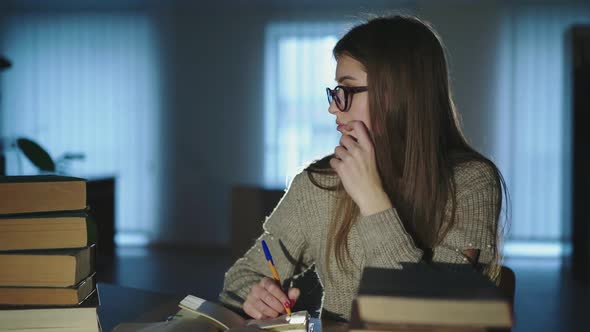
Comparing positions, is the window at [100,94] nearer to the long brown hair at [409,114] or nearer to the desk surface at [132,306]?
the desk surface at [132,306]

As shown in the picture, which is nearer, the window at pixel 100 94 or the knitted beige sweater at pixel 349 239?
the knitted beige sweater at pixel 349 239

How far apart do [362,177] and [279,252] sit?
419mm

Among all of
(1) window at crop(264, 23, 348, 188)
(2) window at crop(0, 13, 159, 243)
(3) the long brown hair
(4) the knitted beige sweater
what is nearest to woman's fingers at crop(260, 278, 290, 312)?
(4) the knitted beige sweater

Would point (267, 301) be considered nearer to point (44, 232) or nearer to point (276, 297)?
point (276, 297)

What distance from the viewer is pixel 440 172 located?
124 centimetres

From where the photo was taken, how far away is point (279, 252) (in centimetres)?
137

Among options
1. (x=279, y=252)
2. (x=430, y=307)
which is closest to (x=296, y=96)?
(x=279, y=252)

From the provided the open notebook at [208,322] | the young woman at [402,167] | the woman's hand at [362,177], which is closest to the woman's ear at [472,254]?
the young woman at [402,167]

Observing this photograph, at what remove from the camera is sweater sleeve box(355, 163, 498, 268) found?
99 centimetres

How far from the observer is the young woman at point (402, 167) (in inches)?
44.5

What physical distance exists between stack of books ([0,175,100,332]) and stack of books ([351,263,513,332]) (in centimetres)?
43

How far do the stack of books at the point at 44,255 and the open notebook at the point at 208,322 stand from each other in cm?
10

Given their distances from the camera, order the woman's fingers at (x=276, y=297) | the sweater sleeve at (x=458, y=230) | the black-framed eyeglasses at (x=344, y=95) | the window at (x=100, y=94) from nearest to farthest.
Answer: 1. the sweater sleeve at (x=458, y=230)
2. the woman's fingers at (x=276, y=297)
3. the black-framed eyeglasses at (x=344, y=95)
4. the window at (x=100, y=94)

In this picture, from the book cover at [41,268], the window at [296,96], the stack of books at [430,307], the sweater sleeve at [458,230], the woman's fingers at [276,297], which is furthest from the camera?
the window at [296,96]
